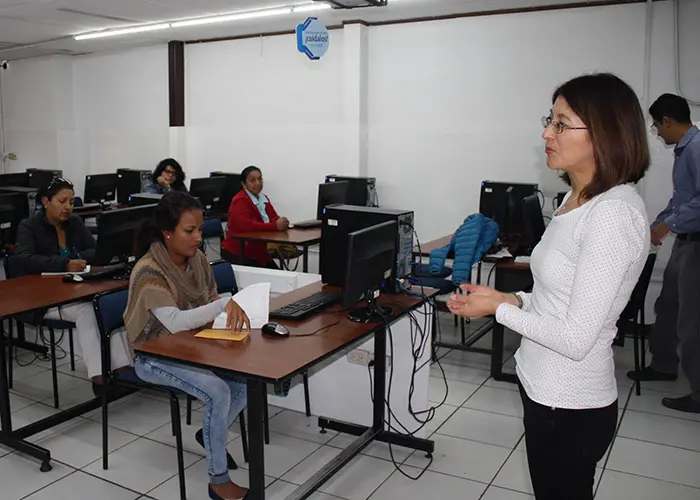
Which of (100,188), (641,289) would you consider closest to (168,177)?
(100,188)

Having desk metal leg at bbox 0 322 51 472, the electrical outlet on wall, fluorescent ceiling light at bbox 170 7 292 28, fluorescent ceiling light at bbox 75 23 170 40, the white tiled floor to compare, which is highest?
fluorescent ceiling light at bbox 75 23 170 40

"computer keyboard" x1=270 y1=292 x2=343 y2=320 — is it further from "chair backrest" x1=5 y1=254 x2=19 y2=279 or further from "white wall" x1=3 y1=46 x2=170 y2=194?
"white wall" x1=3 y1=46 x2=170 y2=194

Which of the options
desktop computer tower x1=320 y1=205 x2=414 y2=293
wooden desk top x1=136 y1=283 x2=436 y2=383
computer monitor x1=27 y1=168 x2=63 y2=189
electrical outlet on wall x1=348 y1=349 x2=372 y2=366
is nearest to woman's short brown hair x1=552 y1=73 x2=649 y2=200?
wooden desk top x1=136 y1=283 x2=436 y2=383

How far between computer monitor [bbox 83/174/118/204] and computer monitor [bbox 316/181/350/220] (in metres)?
2.84

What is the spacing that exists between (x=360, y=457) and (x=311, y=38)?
11.7 ft

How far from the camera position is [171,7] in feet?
18.9

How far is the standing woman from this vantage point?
1279mm

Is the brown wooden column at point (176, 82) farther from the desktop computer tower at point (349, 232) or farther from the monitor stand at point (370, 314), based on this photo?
the monitor stand at point (370, 314)

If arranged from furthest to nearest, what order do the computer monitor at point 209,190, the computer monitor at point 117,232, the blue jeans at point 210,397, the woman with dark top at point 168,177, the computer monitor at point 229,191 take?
the computer monitor at point 229,191
the computer monitor at point 209,190
the woman with dark top at point 168,177
the computer monitor at point 117,232
the blue jeans at point 210,397

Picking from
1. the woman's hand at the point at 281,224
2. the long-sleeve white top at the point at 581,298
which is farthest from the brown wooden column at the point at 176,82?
the long-sleeve white top at the point at 581,298

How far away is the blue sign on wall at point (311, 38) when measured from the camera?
204 inches

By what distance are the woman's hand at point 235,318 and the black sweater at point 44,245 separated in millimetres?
1660

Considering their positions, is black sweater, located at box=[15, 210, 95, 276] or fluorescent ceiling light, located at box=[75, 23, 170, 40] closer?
black sweater, located at box=[15, 210, 95, 276]

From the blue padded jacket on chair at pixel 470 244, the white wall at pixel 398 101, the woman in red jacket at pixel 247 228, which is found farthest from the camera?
the white wall at pixel 398 101
